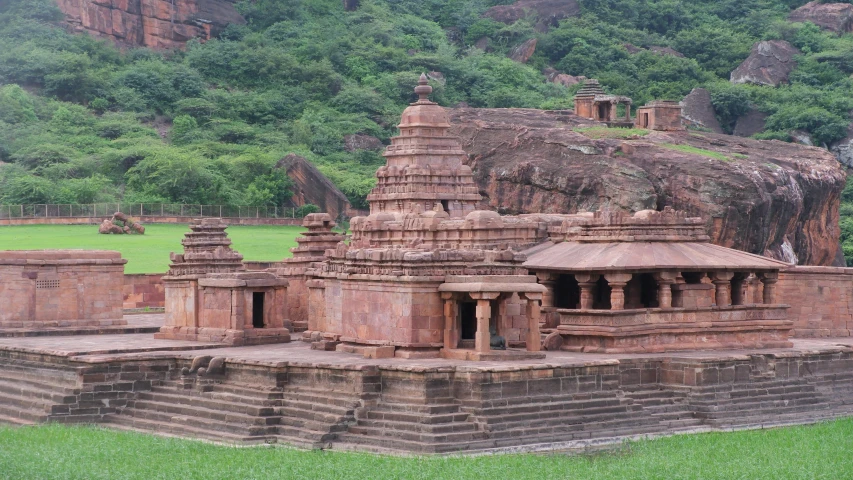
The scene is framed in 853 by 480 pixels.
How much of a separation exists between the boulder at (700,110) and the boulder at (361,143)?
12.9 m

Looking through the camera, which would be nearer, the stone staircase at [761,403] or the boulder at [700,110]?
the stone staircase at [761,403]

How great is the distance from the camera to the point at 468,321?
28047mm

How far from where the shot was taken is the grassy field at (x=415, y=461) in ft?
72.5

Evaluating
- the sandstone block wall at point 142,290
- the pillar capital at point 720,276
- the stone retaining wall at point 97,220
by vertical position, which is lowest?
the sandstone block wall at point 142,290

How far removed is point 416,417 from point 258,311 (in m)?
8.54

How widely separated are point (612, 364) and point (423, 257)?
11.6ft

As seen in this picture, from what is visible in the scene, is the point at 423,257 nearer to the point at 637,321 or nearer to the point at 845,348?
the point at 637,321

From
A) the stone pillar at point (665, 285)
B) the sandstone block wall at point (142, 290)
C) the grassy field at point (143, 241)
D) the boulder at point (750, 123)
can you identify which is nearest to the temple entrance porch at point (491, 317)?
the stone pillar at point (665, 285)

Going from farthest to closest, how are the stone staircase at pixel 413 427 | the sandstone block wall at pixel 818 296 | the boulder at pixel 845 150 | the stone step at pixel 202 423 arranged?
1. the boulder at pixel 845 150
2. the sandstone block wall at pixel 818 296
3. the stone step at pixel 202 423
4. the stone staircase at pixel 413 427

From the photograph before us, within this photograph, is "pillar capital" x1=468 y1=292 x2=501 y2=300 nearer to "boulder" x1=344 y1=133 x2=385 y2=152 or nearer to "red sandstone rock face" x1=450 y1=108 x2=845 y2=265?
"red sandstone rock face" x1=450 y1=108 x2=845 y2=265

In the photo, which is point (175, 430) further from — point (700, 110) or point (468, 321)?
point (700, 110)

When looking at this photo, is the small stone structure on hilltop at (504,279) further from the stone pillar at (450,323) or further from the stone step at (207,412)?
the stone step at (207,412)

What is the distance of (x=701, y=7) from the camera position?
305ft

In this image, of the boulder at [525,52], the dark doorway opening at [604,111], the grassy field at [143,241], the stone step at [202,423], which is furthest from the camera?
the boulder at [525,52]
